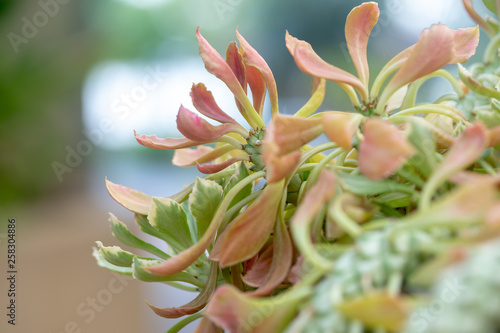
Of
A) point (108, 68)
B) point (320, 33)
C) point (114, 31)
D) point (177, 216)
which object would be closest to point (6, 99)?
point (114, 31)

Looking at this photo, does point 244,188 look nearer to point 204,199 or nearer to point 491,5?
point 204,199

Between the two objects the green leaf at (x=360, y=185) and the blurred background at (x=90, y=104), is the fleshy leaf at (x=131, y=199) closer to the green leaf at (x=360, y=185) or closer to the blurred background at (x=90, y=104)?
the green leaf at (x=360, y=185)

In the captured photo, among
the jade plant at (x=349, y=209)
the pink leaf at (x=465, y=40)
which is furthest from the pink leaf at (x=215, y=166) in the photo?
the pink leaf at (x=465, y=40)

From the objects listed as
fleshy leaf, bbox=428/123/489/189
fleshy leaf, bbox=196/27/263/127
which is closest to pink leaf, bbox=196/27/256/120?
fleshy leaf, bbox=196/27/263/127

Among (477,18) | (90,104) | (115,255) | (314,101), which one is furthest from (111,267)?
(90,104)

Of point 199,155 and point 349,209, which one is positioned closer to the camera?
point 349,209

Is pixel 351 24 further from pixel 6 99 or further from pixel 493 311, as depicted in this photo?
pixel 6 99
